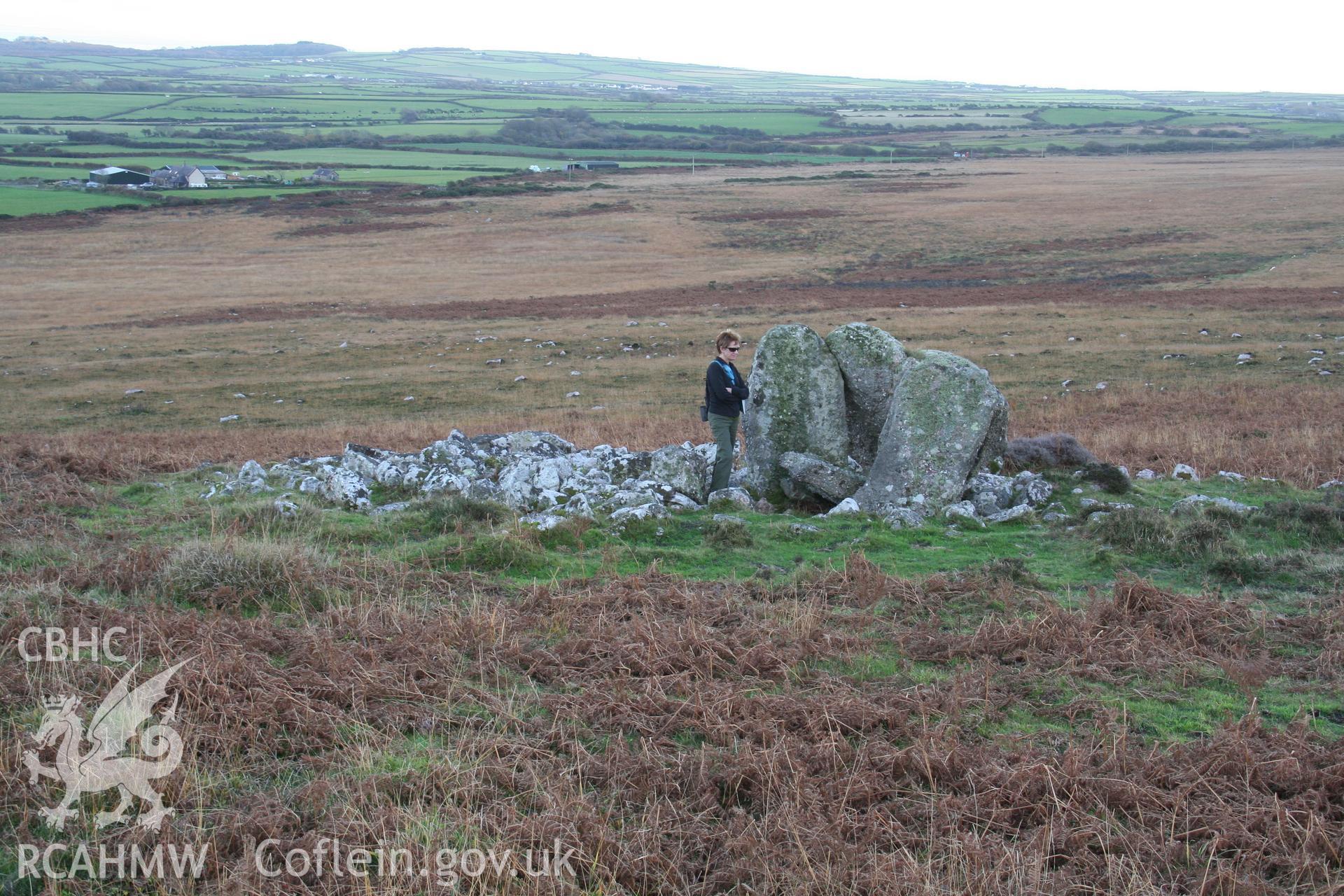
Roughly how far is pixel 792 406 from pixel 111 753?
10.7 metres

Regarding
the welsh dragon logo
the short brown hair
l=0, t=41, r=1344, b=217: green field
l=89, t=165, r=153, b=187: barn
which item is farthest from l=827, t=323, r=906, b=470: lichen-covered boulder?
l=89, t=165, r=153, b=187: barn

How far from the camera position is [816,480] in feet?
44.7

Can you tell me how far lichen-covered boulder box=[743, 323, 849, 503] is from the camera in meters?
14.8

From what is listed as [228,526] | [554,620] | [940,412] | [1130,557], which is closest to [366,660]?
[554,620]

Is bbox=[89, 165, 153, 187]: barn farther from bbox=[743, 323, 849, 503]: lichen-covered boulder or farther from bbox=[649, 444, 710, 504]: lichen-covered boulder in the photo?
bbox=[649, 444, 710, 504]: lichen-covered boulder

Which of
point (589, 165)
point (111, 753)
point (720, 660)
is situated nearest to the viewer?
point (111, 753)

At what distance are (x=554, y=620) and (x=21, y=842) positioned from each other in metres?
4.03

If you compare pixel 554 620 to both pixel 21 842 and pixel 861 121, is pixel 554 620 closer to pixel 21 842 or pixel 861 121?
pixel 21 842

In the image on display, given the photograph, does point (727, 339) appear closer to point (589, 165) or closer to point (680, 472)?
point (680, 472)

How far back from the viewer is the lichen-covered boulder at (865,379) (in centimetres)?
1533

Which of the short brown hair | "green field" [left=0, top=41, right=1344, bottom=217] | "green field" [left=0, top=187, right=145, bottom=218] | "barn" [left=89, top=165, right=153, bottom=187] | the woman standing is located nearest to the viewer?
the short brown hair

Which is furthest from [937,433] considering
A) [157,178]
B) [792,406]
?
[157,178]

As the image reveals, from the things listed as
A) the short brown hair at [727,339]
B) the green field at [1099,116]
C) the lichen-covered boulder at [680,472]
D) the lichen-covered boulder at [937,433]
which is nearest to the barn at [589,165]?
the green field at [1099,116]

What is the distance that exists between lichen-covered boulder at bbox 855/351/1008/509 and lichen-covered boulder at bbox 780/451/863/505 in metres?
0.30
